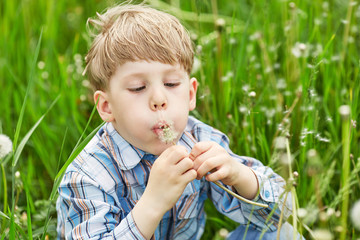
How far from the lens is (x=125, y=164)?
1367 mm

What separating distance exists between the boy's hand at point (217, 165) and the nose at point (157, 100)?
0.44 feet

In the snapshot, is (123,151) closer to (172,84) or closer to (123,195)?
(123,195)

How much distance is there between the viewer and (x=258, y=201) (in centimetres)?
139

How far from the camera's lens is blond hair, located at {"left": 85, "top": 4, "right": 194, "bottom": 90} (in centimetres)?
129

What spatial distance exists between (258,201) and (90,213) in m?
0.47

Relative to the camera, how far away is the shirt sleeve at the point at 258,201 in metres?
1.40

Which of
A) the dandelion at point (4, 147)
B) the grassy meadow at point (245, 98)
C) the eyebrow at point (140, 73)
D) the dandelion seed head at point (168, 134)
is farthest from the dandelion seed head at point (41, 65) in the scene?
the dandelion seed head at point (168, 134)

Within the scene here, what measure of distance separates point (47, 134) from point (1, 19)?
1.06 m

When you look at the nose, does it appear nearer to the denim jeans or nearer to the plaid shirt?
the plaid shirt

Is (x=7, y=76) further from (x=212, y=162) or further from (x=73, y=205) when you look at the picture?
(x=212, y=162)

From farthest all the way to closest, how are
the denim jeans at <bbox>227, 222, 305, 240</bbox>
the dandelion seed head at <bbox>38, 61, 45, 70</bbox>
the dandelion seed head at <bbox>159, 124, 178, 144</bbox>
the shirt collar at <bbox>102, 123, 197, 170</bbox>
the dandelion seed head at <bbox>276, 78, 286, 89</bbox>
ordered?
the dandelion seed head at <bbox>38, 61, 45, 70</bbox> < the dandelion seed head at <bbox>276, 78, 286, 89</bbox> < the denim jeans at <bbox>227, 222, 305, 240</bbox> < the shirt collar at <bbox>102, 123, 197, 170</bbox> < the dandelion seed head at <bbox>159, 124, 178, 144</bbox>

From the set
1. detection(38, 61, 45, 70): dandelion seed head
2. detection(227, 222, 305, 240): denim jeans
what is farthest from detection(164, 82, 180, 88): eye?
detection(38, 61, 45, 70): dandelion seed head

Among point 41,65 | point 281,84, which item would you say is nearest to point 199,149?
point 281,84

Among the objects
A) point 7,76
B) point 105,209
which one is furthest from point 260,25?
point 105,209
